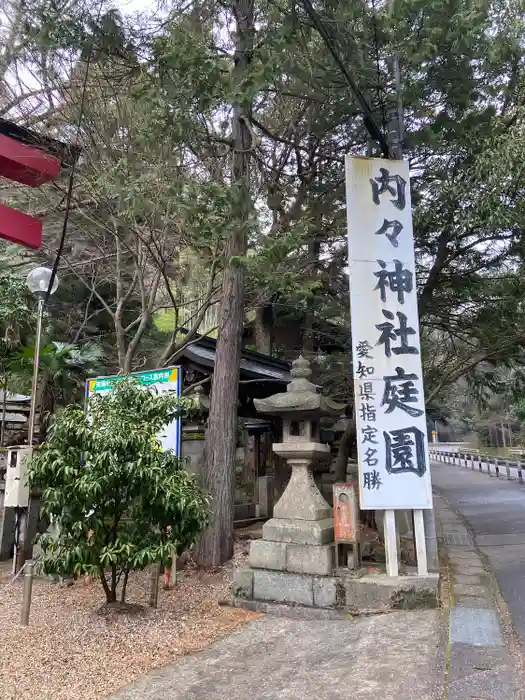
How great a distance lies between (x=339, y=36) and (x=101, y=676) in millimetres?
8290

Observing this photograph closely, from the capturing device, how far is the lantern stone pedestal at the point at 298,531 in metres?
6.04

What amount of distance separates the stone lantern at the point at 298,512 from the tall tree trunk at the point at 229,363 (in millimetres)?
1301

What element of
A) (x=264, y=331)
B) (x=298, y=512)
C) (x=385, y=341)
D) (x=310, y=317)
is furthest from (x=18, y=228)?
(x=264, y=331)

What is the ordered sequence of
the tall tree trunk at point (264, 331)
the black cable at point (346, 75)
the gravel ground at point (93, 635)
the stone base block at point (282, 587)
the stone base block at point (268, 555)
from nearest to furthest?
the gravel ground at point (93, 635)
the black cable at point (346, 75)
the stone base block at point (282, 587)
the stone base block at point (268, 555)
the tall tree trunk at point (264, 331)

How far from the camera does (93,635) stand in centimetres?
505

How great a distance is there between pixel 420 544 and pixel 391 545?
1.10ft

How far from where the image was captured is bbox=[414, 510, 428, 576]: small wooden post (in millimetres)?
6051

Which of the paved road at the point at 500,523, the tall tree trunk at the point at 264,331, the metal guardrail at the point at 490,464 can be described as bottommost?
the paved road at the point at 500,523

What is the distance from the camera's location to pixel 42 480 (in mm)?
5367

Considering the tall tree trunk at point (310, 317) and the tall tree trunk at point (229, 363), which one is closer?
Result: the tall tree trunk at point (229, 363)

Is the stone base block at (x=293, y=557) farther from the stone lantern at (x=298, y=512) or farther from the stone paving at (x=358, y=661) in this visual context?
the stone paving at (x=358, y=661)

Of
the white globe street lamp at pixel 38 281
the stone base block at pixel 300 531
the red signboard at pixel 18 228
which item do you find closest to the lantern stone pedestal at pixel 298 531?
the stone base block at pixel 300 531

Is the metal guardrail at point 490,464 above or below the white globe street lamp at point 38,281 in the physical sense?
below

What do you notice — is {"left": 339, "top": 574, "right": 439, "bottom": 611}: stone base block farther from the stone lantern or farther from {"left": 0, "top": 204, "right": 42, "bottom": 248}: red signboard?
{"left": 0, "top": 204, "right": 42, "bottom": 248}: red signboard
